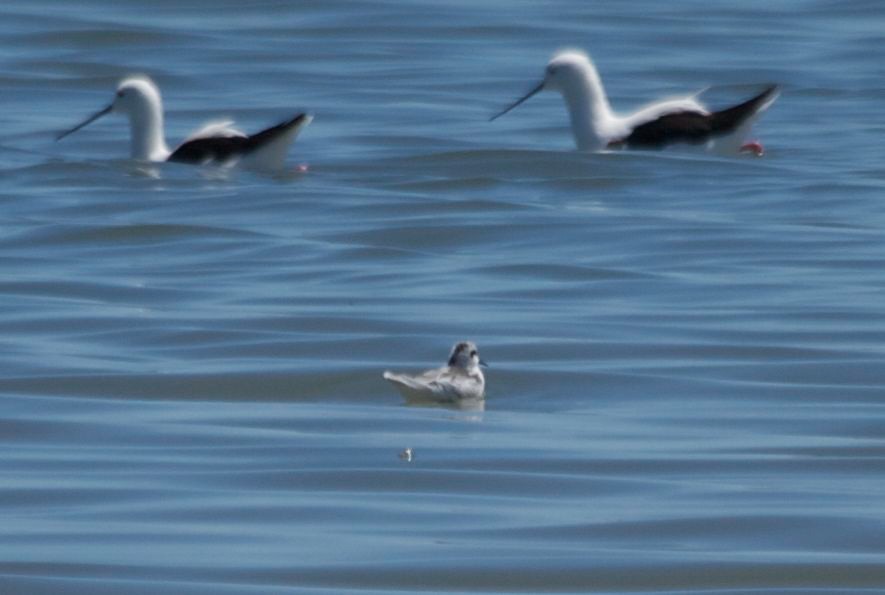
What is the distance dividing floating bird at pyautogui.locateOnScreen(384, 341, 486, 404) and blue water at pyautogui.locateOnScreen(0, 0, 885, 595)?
9 centimetres

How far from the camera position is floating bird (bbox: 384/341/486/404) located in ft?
29.8

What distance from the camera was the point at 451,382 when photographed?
9102mm

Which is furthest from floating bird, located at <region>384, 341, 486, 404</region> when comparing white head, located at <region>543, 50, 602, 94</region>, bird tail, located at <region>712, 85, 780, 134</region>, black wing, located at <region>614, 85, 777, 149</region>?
white head, located at <region>543, 50, 602, 94</region>

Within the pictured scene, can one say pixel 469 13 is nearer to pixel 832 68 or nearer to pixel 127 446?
pixel 832 68

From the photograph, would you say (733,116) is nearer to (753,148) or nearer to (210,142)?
(753,148)

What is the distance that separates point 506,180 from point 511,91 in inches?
236

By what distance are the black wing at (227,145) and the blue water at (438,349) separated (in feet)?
0.58

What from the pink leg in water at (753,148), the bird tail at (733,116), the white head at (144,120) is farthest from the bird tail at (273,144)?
the pink leg in water at (753,148)

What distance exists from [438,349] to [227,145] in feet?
21.3

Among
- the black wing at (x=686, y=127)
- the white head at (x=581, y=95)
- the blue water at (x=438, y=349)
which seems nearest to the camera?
the blue water at (x=438, y=349)

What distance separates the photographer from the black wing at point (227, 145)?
55.0 ft

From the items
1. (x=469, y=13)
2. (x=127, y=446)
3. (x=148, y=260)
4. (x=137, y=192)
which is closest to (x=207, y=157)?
(x=137, y=192)

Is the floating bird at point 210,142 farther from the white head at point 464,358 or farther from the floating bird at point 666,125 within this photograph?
the white head at point 464,358

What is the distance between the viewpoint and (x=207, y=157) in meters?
17.0
